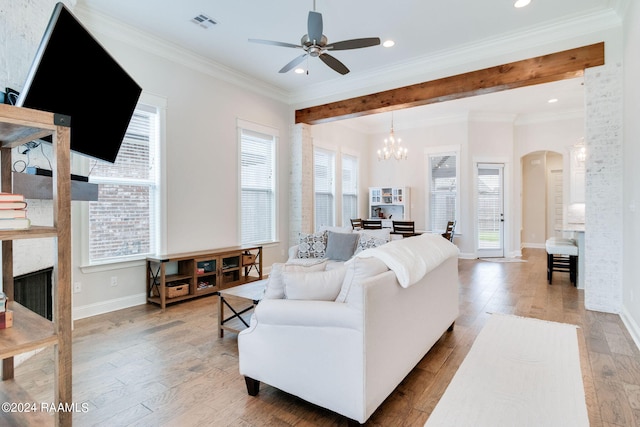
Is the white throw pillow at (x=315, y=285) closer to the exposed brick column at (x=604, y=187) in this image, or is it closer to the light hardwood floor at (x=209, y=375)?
the light hardwood floor at (x=209, y=375)

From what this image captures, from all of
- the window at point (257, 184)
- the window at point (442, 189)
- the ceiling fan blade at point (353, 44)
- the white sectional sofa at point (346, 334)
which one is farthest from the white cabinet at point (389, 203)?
the white sectional sofa at point (346, 334)

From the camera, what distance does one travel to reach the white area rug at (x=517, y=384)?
188 centimetres

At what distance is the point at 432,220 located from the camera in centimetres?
838

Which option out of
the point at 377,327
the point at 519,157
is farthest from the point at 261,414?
the point at 519,157

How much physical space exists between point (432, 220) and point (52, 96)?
785 centimetres

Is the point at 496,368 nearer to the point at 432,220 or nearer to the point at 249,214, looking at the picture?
the point at 249,214

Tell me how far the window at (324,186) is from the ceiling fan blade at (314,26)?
14.1ft

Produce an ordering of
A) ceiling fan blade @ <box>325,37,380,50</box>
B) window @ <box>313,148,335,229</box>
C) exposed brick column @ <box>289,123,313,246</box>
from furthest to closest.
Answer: window @ <box>313,148,335,229</box> < exposed brick column @ <box>289,123,313,246</box> < ceiling fan blade @ <box>325,37,380,50</box>

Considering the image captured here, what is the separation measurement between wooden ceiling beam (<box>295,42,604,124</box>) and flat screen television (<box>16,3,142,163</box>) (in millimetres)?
3609

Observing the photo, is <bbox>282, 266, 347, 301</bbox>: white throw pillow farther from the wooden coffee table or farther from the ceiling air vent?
the ceiling air vent

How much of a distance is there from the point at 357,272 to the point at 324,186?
5.99 m

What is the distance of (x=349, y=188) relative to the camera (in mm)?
8719

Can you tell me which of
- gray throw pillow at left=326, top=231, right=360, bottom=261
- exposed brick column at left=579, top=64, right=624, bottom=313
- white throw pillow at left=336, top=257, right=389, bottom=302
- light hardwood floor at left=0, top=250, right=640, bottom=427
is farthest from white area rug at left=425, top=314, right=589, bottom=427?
gray throw pillow at left=326, top=231, right=360, bottom=261

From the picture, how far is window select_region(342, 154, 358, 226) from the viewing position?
8.46 metres
